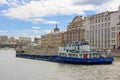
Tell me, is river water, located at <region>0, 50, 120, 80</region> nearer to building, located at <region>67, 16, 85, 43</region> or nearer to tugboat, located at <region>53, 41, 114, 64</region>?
tugboat, located at <region>53, 41, 114, 64</region>

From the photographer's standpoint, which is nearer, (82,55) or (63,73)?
(63,73)

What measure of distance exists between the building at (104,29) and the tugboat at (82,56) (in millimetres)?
45584

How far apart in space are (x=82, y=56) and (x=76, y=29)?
93913mm

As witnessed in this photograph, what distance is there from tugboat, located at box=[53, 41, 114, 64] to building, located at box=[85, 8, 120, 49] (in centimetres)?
4558

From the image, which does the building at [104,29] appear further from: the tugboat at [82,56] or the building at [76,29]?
the tugboat at [82,56]

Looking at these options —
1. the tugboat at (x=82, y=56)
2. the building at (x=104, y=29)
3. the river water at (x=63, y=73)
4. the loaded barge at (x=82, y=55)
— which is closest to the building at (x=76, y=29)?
the building at (x=104, y=29)

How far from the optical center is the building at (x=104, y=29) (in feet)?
450

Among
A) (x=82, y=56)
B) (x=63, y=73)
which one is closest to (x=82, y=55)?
(x=82, y=56)

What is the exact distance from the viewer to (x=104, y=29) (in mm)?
145750

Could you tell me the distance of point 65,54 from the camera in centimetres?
9512

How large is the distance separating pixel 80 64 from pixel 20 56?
61328 millimetres

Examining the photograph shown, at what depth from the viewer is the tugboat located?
85.4 meters

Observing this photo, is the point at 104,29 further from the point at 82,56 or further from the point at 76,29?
the point at 82,56

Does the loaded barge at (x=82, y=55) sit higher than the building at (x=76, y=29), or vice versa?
the building at (x=76, y=29)
